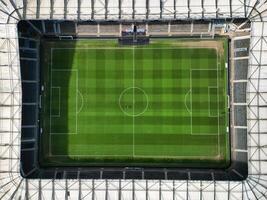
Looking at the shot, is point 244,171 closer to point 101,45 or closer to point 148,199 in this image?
point 148,199

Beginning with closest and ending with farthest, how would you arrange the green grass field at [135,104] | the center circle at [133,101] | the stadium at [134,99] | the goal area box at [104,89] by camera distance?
1. the goal area box at [104,89]
2. the stadium at [134,99]
3. the green grass field at [135,104]
4. the center circle at [133,101]

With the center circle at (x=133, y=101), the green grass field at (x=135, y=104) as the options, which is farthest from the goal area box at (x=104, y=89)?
the green grass field at (x=135, y=104)

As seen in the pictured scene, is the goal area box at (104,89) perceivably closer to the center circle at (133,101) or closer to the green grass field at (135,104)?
the center circle at (133,101)

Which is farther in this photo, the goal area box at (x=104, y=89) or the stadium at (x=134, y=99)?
the stadium at (x=134, y=99)

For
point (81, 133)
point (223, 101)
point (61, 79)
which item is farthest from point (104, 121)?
point (223, 101)

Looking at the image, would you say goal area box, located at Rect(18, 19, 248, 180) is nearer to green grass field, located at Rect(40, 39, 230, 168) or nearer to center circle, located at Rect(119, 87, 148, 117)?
center circle, located at Rect(119, 87, 148, 117)

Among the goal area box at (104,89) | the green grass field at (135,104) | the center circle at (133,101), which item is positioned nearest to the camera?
the goal area box at (104,89)
